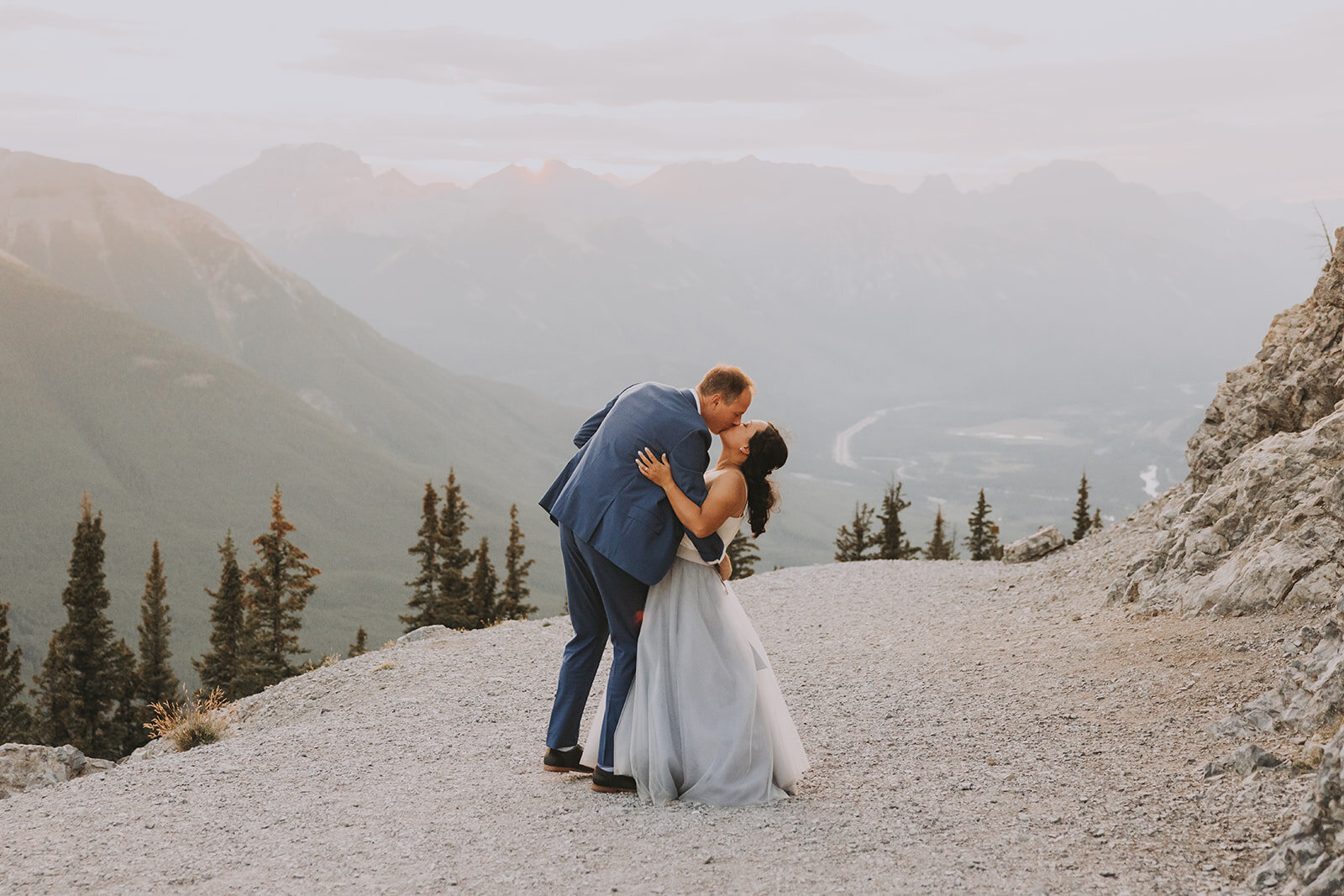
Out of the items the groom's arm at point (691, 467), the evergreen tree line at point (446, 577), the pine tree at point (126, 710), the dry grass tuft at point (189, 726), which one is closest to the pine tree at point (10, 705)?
the pine tree at point (126, 710)

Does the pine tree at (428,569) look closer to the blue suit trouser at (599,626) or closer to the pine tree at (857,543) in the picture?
the pine tree at (857,543)

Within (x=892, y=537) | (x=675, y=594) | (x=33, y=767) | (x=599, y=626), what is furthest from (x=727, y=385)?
(x=892, y=537)

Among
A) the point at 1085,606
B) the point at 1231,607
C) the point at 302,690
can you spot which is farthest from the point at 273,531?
the point at 1231,607

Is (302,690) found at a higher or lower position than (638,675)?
lower

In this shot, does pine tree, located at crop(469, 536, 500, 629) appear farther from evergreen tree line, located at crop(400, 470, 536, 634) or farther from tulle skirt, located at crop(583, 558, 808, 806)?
tulle skirt, located at crop(583, 558, 808, 806)

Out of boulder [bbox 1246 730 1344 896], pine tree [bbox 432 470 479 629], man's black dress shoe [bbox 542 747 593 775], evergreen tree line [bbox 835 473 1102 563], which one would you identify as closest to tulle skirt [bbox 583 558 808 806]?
man's black dress shoe [bbox 542 747 593 775]

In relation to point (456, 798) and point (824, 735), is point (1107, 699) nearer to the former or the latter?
point (824, 735)

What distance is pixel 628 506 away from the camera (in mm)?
6918

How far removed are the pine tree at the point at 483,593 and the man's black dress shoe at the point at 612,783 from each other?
46.6m

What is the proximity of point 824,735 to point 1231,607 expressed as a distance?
5597mm

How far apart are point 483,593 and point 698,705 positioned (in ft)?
A: 174

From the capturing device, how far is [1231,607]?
11633 mm

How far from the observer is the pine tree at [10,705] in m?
63.9

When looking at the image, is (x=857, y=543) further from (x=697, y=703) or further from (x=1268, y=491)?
(x=697, y=703)
